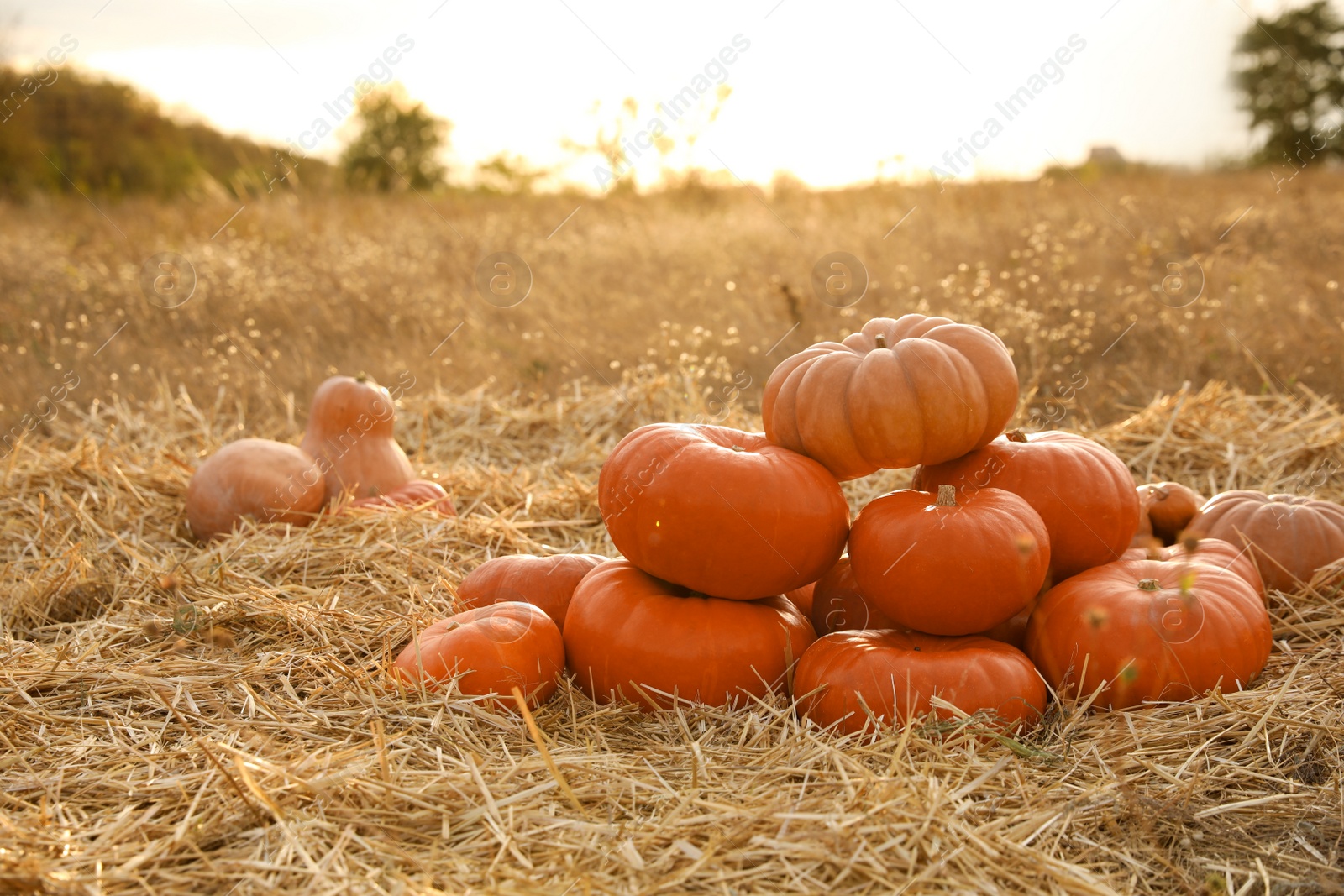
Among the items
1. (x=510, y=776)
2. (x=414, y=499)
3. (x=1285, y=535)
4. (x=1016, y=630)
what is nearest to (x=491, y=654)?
(x=510, y=776)

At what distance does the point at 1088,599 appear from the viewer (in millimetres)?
2314

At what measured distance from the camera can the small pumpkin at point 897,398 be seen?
7.49 feet

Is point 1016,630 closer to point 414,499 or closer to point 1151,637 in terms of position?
point 1151,637

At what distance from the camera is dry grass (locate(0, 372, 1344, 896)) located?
1666mm

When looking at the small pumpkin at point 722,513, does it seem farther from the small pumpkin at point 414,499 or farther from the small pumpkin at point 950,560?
the small pumpkin at point 414,499

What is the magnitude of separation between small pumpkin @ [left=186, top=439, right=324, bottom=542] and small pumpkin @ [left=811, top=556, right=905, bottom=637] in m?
2.06

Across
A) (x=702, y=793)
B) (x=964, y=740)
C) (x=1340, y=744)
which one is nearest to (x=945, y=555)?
(x=964, y=740)

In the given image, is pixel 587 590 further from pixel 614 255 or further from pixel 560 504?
pixel 614 255

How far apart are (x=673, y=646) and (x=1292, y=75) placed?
1937 cm

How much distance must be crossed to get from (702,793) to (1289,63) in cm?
2037

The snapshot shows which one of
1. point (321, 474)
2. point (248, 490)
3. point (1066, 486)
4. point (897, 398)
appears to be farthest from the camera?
point (321, 474)

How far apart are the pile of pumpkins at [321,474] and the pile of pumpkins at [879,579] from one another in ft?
4.85

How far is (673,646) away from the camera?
2291 mm

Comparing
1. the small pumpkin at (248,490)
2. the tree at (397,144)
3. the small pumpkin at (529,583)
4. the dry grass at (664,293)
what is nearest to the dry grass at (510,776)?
the small pumpkin at (529,583)
